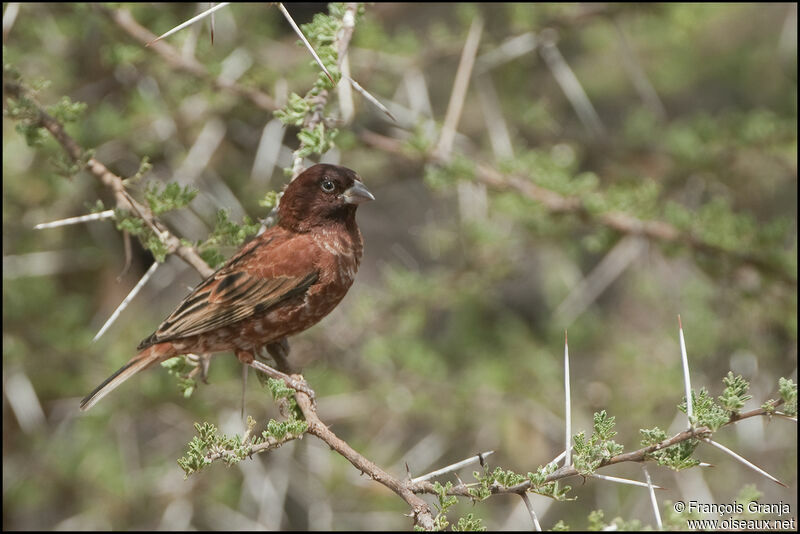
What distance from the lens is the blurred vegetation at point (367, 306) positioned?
18.9 feet

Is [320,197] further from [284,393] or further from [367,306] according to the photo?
[367,306]

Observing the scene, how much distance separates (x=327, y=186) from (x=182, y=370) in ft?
3.67

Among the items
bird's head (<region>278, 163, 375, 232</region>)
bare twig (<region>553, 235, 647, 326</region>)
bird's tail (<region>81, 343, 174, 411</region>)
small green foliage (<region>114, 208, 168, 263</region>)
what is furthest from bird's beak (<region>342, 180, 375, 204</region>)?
bare twig (<region>553, 235, 647, 326</region>)

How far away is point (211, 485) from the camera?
6102mm

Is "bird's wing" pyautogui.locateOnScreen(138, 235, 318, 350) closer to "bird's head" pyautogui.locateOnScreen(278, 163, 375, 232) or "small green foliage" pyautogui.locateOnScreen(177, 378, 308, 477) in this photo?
"bird's head" pyautogui.locateOnScreen(278, 163, 375, 232)

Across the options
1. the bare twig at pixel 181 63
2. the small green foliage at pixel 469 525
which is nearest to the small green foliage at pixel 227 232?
the bare twig at pixel 181 63

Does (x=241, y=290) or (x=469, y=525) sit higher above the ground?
(x=241, y=290)

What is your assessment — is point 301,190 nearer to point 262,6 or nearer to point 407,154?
point 407,154

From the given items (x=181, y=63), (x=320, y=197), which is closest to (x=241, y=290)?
(x=320, y=197)

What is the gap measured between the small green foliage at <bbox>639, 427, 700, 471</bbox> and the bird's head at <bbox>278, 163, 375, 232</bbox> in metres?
2.04

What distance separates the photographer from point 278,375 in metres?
3.99

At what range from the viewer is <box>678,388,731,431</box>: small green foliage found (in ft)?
8.46

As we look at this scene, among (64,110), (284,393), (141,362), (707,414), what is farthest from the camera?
(141,362)

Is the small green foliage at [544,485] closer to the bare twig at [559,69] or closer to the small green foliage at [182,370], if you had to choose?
the small green foliage at [182,370]
